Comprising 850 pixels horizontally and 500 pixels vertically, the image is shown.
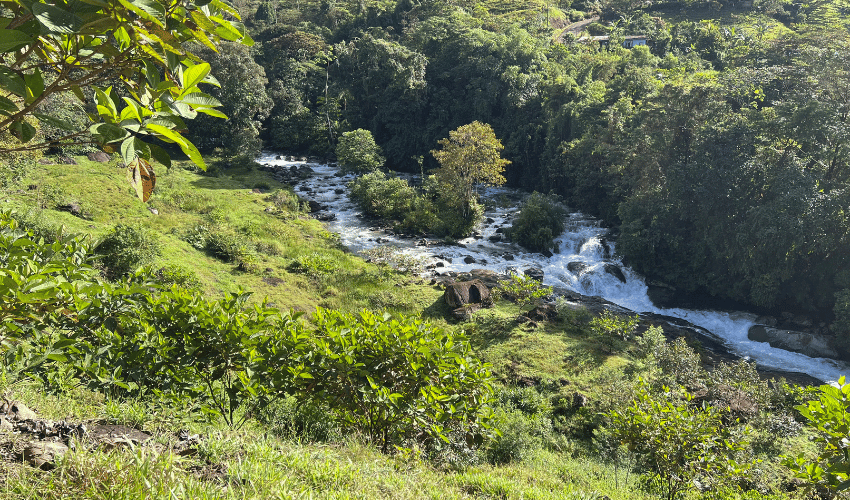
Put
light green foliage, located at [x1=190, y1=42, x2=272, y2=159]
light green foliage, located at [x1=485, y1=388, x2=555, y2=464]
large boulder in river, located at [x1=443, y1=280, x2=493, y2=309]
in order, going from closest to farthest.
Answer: light green foliage, located at [x1=485, y1=388, x2=555, y2=464] < large boulder in river, located at [x1=443, y1=280, x2=493, y2=309] < light green foliage, located at [x1=190, y1=42, x2=272, y2=159]

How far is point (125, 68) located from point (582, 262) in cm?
2023

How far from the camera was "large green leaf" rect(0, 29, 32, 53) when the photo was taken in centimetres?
118

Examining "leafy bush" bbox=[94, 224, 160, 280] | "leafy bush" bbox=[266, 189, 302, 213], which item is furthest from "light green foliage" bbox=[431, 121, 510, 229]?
"leafy bush" bbox=[94, 224, 160, 280]

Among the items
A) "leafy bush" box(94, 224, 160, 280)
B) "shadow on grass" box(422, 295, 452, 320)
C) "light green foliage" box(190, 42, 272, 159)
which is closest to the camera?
"leafy bush" box(94, 224, 160, 280)

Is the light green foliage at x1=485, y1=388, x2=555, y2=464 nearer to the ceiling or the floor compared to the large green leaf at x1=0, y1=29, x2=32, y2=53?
nearer to the floor

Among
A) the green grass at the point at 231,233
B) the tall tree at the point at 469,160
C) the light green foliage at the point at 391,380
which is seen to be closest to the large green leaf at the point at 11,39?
the light green foliage at the point at 391,380

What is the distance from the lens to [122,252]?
1116cm

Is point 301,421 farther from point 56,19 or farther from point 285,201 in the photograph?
point 285,201

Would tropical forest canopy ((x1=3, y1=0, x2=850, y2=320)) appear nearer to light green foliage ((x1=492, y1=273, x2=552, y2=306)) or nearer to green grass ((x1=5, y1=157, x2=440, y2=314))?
green grass ((x1=5, y1=157, x2=440, y2=314))

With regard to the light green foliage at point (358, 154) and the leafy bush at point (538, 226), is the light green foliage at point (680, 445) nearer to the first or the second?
the leafy bush at point (538, 226)

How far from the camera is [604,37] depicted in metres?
49.7

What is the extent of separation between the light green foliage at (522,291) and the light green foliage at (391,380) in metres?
10.3

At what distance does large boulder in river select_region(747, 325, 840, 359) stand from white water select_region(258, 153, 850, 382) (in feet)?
0.79

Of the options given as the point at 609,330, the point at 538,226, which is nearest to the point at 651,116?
the point at 538,226
